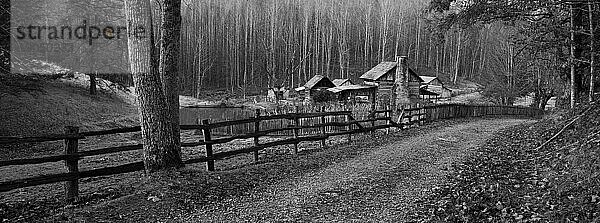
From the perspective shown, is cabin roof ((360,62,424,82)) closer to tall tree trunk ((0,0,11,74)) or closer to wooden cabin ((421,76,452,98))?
wooden cabin ((421,76,452,98))

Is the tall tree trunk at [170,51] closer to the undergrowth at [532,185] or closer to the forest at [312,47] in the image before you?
the undergrowth at [532,185]

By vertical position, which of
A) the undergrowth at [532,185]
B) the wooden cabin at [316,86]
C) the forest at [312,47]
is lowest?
the undergrowth at [532,185]

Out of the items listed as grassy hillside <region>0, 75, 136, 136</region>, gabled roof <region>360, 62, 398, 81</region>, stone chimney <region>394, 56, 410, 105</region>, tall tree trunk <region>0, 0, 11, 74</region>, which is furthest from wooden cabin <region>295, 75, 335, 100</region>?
tall tree trunk <region>0, 0, 11, 74</region>

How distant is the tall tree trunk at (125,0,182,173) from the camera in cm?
728

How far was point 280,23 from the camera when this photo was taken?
2527 inches

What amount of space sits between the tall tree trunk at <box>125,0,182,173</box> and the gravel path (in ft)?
5.46

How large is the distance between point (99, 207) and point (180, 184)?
4.40 feet

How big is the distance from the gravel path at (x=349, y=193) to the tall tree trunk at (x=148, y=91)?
166cm

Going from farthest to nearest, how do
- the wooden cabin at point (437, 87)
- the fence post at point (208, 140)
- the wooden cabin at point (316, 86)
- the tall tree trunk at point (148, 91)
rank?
the wooden cabin at point (437, 87)
the wooden cabin at point (316, 86)
the fence post at point (208, 140)
the tall tree trunk at point (148, 91)

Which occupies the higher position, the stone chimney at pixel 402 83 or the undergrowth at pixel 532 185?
the stone chimney at pixel 402 83

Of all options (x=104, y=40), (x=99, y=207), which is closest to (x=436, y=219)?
(x=99, y=207)

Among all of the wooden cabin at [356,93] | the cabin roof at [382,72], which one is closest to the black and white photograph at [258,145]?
the cabin roof at [382,72]

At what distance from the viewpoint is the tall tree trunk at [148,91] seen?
7281 mm

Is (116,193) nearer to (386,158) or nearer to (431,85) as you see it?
(386,158)
